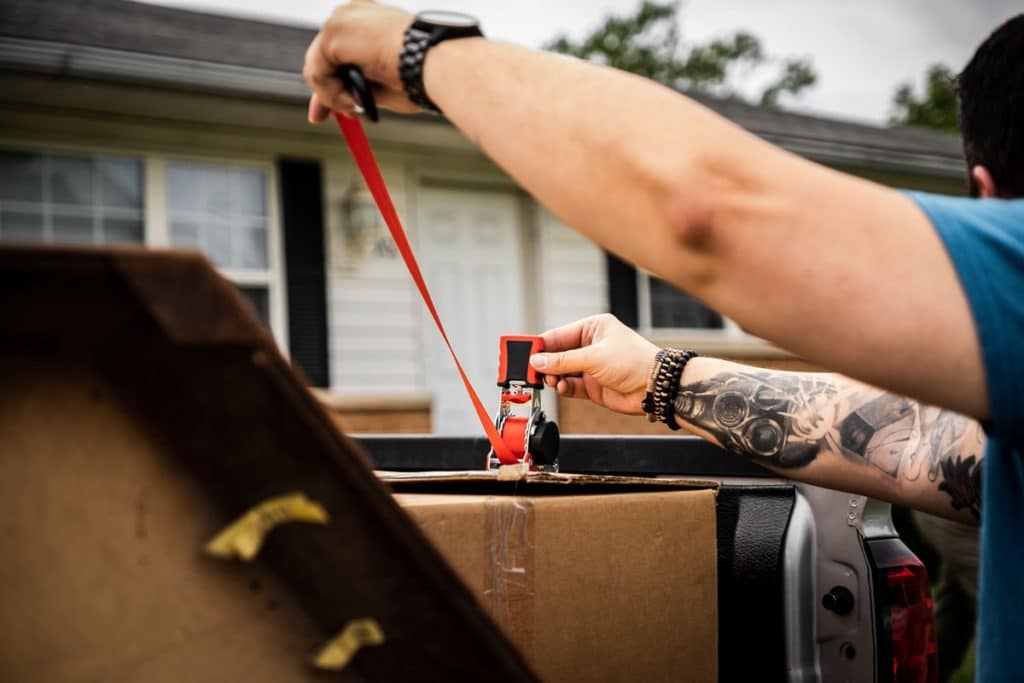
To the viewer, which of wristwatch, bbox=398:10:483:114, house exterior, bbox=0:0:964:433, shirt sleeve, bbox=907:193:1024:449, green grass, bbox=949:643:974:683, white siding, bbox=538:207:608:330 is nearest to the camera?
shirt sleeve, bbox=907:193:1024:449

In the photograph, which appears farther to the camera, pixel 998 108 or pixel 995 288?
pixel 998 108

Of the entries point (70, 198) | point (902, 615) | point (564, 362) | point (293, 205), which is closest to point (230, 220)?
point (293, 205)

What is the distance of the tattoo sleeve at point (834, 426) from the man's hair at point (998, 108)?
0.51 m

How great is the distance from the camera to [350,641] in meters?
0.81

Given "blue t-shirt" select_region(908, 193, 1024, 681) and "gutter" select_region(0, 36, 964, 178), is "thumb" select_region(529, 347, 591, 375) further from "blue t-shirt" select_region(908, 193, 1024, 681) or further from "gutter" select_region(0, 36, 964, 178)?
"gutter" select_region(0, 36, 964, 178)

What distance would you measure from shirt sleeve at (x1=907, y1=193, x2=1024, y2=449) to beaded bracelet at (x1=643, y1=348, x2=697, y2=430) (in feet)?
3.10

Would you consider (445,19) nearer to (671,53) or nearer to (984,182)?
(984,182)

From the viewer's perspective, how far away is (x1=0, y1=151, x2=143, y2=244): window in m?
6.63

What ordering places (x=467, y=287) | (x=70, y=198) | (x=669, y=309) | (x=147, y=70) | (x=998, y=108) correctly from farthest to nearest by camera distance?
(x=669, y=309), (x=467, y=287), (x=70, y=198), (x=147, y=70), (x=998, y=108)

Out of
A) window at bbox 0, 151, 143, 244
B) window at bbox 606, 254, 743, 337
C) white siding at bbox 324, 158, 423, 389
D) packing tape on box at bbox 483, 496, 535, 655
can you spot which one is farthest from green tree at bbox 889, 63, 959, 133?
packing tape on box at bbox 483, 496, 535, 655

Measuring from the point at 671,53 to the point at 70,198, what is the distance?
23869 mm

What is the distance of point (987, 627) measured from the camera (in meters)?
1.14

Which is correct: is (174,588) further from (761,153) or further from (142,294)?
(761,153)

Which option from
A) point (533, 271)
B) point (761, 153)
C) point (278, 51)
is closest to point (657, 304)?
point (533, 271)
